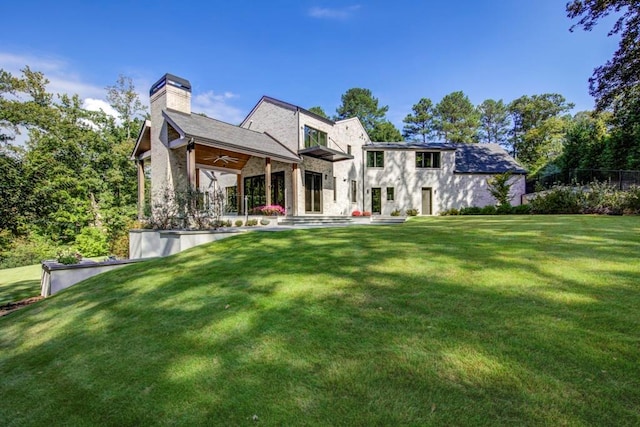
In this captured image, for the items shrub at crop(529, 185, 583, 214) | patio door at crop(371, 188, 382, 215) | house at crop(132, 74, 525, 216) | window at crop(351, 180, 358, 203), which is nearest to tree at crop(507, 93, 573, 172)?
house at crop(132, 74, 525, 216)

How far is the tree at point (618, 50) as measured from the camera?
1308 cm

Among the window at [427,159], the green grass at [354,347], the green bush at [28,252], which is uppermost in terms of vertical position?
the window at [427,159]

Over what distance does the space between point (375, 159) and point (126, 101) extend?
24.9m

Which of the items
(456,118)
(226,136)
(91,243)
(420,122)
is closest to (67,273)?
(226,136)

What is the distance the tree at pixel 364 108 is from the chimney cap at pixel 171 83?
1344 inches

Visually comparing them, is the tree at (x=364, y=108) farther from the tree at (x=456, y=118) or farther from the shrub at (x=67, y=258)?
the shrub at (x=67, y=258)

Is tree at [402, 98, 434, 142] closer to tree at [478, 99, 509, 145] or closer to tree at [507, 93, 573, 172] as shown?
tree at [478, 99, 509, 145]

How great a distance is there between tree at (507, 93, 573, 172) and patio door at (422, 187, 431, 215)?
64.6ft

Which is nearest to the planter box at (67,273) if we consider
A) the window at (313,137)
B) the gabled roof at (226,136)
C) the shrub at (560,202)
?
the gabled roof at (226,136)

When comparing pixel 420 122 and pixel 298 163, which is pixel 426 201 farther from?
pixel 420 122

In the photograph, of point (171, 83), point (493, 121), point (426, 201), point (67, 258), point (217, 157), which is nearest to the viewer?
point (67, 258)

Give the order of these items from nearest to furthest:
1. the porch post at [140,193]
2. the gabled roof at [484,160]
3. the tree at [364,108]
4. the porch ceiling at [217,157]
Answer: the porch post at [140,193] → the porch ceiling at [217,157] → the gabled roof at [484,160] → the tree at [364,108]

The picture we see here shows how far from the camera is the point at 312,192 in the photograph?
1856 centimetres

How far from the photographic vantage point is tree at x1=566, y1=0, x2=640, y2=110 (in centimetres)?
1308
